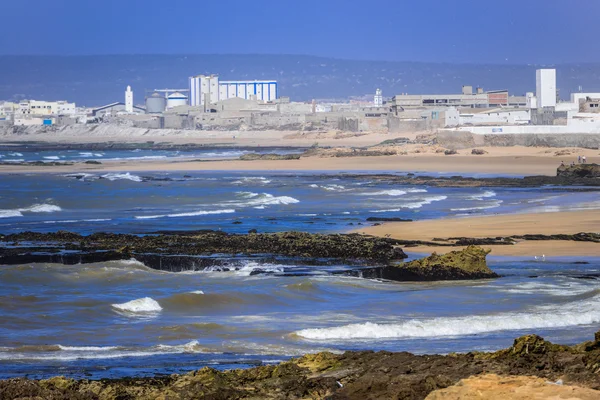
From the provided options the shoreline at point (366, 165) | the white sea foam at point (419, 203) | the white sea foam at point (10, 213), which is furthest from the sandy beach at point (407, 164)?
the white sea foam at point (10, 213)

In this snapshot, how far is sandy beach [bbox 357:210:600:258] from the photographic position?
1770cm

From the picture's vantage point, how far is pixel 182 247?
59.9 feet

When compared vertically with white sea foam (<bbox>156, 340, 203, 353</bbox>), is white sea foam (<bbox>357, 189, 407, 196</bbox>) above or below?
above

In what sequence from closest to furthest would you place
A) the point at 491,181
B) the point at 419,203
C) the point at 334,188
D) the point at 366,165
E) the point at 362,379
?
the point at 362,379 → the point at 419,203 → the point at 334,188 → the point at 491,181 → the point at 366,165

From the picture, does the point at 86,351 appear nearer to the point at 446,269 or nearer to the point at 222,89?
the point at 446,269

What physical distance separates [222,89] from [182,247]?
474 feet

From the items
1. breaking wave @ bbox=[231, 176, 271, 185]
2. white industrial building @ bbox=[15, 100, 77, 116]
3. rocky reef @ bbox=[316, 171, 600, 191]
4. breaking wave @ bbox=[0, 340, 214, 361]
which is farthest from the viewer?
white industrial building @ bbox=[15, 100, 77, 116]

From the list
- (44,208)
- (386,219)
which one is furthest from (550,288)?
(44,208)

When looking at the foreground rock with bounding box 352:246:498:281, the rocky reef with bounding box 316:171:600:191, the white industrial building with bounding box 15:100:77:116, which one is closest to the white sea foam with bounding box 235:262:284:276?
the foreground rock with bounding box 352:246:498:281

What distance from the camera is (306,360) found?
24.4 feet

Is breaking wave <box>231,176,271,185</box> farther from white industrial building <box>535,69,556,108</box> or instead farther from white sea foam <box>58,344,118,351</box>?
white industrial building <box>535,69,556,108</box>

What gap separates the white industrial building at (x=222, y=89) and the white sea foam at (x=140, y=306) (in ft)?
414

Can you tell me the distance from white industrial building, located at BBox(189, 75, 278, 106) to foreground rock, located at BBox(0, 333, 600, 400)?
13184 cm

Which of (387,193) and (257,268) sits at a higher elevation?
(387,193)
